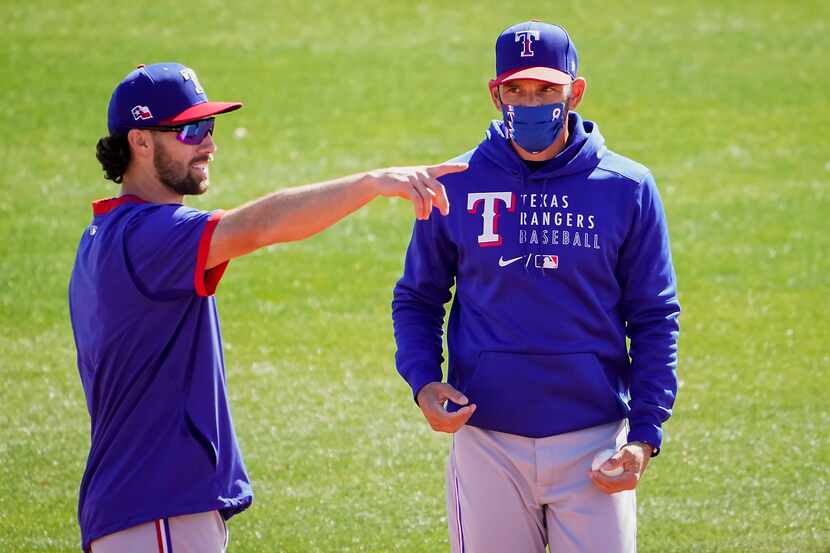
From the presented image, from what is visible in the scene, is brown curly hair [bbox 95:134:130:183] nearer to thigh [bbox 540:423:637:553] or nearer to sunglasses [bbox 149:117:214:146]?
sunglasses [bbox 149:117:214:146]

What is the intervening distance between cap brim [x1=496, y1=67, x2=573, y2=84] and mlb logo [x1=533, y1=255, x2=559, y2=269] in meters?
0.59

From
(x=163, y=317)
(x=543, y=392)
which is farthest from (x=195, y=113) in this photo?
(x=543, y=392)

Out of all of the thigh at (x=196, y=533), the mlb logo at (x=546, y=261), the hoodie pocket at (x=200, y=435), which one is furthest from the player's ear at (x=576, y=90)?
the thigh at (x=196, y=533)

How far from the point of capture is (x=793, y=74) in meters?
15.5

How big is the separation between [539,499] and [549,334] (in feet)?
1.81

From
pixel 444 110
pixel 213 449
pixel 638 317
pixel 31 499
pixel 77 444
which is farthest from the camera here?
pixel 444 110

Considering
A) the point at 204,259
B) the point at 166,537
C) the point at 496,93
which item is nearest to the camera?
the point at 204,259

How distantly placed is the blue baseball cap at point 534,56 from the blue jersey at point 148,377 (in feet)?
3.93

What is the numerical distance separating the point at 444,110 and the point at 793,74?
13.8 ft

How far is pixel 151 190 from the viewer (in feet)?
14.2

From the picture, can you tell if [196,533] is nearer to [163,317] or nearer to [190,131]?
[163,317]

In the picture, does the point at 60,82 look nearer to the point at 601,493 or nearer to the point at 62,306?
the point at 62,306

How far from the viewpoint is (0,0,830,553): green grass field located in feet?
23.2

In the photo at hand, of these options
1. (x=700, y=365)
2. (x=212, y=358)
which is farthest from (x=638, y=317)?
(x=700, y=365)
